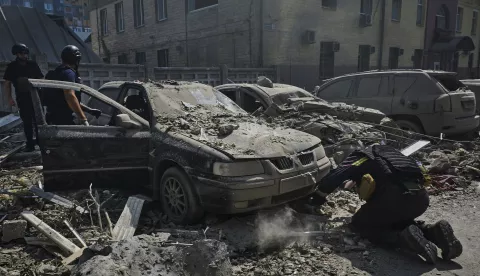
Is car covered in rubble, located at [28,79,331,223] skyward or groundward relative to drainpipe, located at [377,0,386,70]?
groundward

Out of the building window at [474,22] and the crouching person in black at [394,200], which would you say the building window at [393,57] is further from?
the crouching person in black at [394,200]

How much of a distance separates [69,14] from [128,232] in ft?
222

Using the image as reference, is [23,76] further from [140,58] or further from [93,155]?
[140,58]

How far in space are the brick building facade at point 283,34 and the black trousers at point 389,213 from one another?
10.3 meters

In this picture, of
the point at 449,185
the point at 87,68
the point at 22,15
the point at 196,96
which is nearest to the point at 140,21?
the point at 22,15

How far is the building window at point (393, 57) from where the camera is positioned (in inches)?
792

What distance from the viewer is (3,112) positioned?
9047 mm

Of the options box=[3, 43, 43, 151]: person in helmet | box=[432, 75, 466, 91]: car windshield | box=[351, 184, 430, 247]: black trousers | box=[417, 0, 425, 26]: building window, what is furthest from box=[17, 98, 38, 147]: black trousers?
box=[417, 0, 425, 26]: building window

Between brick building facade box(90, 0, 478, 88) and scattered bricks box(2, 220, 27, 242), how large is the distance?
943 cm

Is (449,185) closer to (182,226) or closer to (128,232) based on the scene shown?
(182,226)

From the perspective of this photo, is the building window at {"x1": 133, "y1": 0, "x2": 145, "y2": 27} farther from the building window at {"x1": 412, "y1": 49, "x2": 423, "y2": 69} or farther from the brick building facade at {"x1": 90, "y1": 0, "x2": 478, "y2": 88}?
the building window at {"x1": 412, "y1": 49, "x2": 423, "y2": 69}

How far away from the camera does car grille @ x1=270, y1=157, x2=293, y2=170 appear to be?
12.3 ft

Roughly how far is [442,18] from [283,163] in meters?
24.4

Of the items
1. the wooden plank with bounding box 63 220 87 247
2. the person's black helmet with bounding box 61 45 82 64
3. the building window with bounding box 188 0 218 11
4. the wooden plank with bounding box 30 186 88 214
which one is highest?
the building window with bounding box 188 0 218 11
